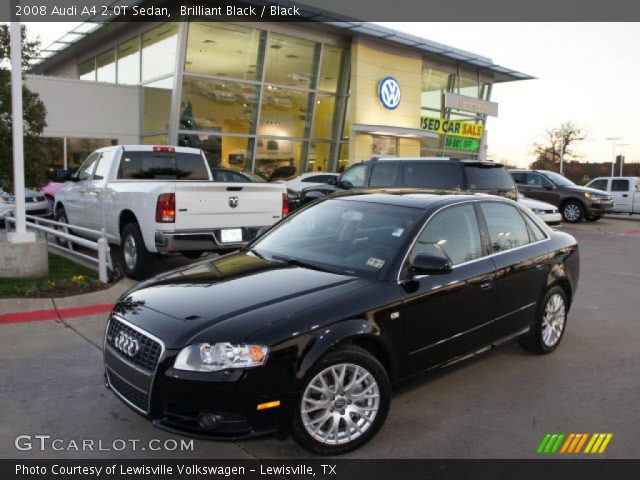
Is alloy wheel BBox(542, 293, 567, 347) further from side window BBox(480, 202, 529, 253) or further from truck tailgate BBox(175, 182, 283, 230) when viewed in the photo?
truck tailgate BBox(175, 182, 283, 230)

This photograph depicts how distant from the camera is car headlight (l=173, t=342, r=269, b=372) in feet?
10.3

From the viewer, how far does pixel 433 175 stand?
10.6 metres

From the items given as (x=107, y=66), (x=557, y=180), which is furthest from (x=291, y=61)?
(x=557, y=180)

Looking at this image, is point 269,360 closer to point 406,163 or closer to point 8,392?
point 8,392

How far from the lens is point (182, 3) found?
760 inches

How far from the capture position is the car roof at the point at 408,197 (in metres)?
4.58

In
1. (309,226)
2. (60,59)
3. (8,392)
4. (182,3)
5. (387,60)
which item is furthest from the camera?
(60,59)

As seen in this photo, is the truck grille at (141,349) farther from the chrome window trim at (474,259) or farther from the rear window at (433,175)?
the rear window at (433,175)

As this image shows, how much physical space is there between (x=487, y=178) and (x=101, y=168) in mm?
6681

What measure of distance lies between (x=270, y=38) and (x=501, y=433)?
20.7 metres

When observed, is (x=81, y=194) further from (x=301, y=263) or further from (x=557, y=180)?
(x=557, y=180)

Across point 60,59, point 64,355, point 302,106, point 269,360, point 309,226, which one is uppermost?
point 60,59

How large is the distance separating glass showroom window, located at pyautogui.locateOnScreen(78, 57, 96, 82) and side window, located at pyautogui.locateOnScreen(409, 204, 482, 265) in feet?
83.4

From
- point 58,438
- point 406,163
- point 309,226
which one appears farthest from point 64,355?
point 406,163
